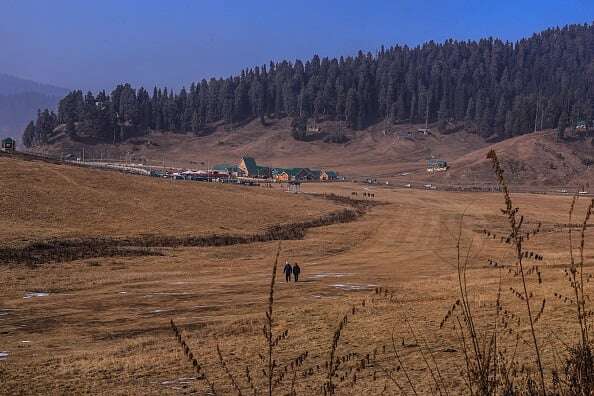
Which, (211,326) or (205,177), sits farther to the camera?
(205,177)

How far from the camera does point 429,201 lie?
10006 centimetres

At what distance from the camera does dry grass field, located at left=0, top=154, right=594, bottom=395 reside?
14633mm

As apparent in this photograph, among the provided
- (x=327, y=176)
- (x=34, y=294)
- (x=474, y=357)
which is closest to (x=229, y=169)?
(x=327, y=176)

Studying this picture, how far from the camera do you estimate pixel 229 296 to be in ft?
98.4

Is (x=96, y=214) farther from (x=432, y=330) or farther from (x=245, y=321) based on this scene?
(x=432, y=330)

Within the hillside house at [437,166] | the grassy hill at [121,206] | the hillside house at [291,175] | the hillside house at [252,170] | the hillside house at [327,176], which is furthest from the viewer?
the hillside house at [437,166]

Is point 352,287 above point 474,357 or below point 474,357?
below

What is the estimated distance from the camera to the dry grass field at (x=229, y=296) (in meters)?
14.6

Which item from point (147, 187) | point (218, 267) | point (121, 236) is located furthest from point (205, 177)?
point (218, 267)

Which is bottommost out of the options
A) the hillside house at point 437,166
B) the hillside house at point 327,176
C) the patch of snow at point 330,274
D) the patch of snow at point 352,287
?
the patch of snow at point 330,274

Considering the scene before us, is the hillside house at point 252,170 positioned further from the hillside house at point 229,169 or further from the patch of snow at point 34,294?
the patch of snow at point 34,294

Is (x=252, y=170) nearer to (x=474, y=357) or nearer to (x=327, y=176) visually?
(x=327, y=176)

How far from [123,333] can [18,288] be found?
44.1 ft

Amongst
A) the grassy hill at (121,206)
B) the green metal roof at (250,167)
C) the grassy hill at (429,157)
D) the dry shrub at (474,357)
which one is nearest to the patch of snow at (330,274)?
the dry shrub at (474,357)
